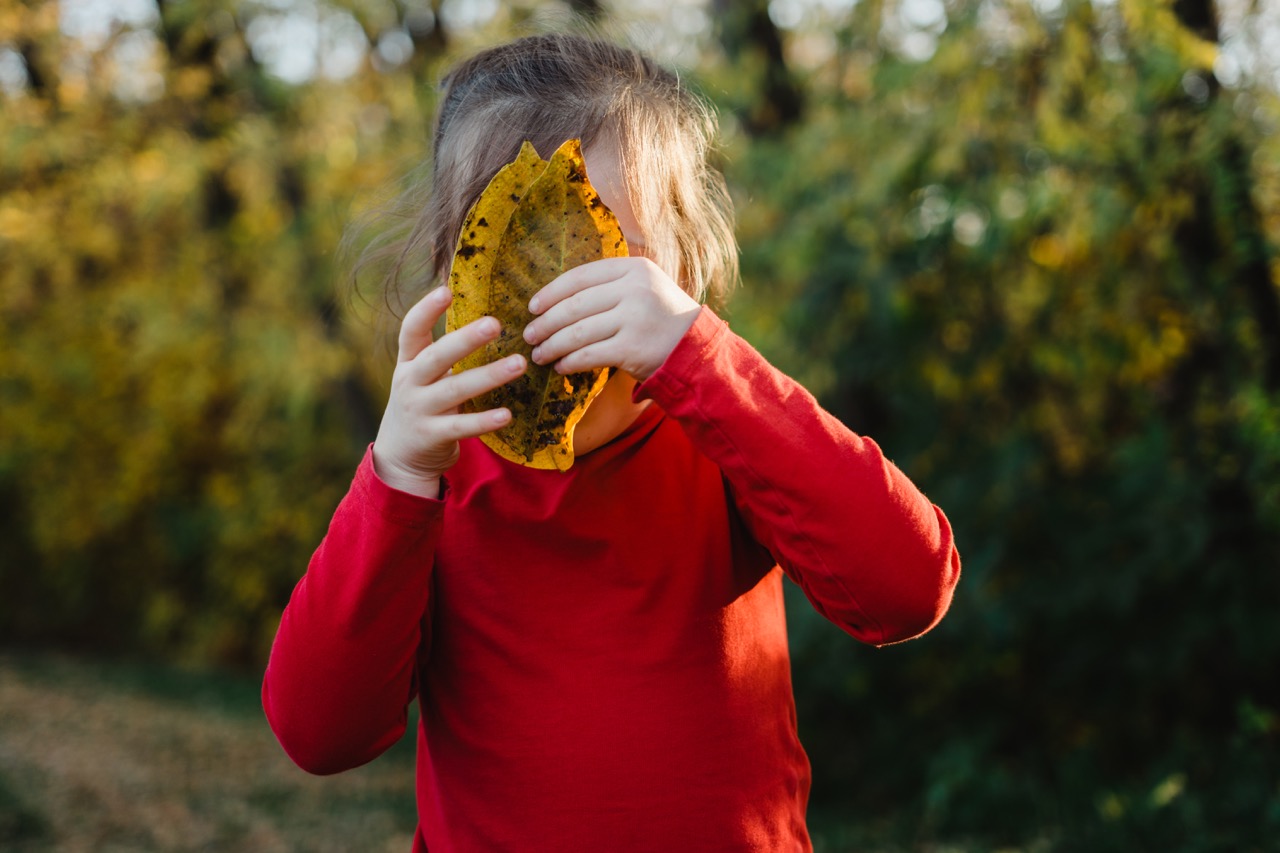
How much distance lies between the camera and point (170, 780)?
503 cm

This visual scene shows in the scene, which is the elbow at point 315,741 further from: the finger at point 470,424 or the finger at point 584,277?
the finger at point 584,277

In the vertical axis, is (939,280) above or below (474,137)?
below

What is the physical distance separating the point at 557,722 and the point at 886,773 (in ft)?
11.1

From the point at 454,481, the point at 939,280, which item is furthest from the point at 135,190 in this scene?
the point at 454,481

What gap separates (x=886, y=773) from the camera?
406 cm

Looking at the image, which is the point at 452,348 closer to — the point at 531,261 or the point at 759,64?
the point at 531,261

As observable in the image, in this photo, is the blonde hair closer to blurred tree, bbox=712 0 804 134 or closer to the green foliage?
the green foliage

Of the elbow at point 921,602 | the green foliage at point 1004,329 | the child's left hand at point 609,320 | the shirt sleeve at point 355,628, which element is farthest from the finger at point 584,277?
the green foliage at point 1004,329

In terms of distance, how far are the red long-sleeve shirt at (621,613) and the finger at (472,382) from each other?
4.0 inches

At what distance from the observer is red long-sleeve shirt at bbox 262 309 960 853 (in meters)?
0.94

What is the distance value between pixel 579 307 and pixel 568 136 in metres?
0.27

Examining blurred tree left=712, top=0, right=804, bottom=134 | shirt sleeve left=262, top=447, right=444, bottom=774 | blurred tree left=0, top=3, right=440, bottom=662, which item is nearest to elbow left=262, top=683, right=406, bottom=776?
shirt sleeve left=262, top=447, right=444, bottom=774

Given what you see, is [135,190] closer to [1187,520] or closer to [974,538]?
[974,538]

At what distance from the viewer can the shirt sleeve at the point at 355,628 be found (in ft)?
3.13
